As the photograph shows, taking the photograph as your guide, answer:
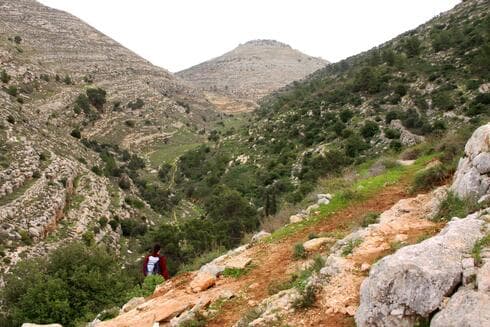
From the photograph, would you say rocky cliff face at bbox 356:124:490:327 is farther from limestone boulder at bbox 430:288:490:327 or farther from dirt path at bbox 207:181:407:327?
dirt path at bbox 207:181:407:327

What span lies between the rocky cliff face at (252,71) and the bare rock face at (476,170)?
110 meters

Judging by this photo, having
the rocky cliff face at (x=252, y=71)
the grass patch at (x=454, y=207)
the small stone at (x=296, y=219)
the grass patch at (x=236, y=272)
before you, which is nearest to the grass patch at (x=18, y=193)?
the small stone at (x=296, y=219)

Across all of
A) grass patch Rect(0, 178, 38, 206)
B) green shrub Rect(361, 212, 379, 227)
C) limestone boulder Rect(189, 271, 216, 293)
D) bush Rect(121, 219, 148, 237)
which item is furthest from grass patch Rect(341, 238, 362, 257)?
bush Rect(121, 219, 148, 237)

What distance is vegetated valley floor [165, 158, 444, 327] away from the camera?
7953mm

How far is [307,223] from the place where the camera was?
13211 millimetres

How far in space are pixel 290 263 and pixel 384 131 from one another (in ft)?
78.3

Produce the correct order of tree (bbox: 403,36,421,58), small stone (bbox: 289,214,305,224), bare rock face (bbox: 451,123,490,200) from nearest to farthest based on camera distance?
1. bare rock face (bbox: 451,123,490,200)
2. small stone (bbox: 289,214,305,224)
3. tree (bbox: 403,36,421,58)

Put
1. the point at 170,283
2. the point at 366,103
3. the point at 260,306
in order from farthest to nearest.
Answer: the point at 366,103
the point at 170,283
the point at 260,306

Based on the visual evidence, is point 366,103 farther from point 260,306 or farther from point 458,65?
point 260,306

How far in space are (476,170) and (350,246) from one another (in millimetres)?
3004

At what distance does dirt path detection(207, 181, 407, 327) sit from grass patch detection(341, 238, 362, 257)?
4.22 ft

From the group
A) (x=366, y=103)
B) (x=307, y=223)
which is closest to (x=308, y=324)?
(x=307, y=223)

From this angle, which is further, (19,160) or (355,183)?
(19,160)

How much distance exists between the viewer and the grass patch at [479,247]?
18.2ft
